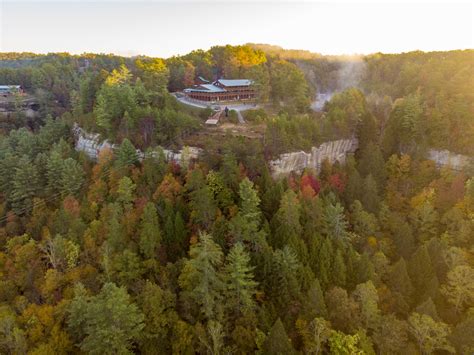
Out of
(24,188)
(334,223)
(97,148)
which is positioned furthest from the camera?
(97,148)

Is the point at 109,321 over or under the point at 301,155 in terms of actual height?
under

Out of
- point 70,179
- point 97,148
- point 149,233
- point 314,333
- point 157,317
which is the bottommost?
point 314,333

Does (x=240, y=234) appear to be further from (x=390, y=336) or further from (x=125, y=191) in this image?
(x=390, y=336)

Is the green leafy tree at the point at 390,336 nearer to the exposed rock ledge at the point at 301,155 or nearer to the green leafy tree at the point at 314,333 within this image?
the green leafy tree at the point at 314,333

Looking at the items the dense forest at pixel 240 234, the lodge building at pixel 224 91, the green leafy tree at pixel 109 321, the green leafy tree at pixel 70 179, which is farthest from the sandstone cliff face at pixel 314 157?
the green leafy tree at pixel 109 321

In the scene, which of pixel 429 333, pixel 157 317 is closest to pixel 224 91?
pixel 157 317

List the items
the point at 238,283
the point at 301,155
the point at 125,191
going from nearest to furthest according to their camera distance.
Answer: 1. the point at 238,283
2. the point at 125,191
3. the point at 301,155
